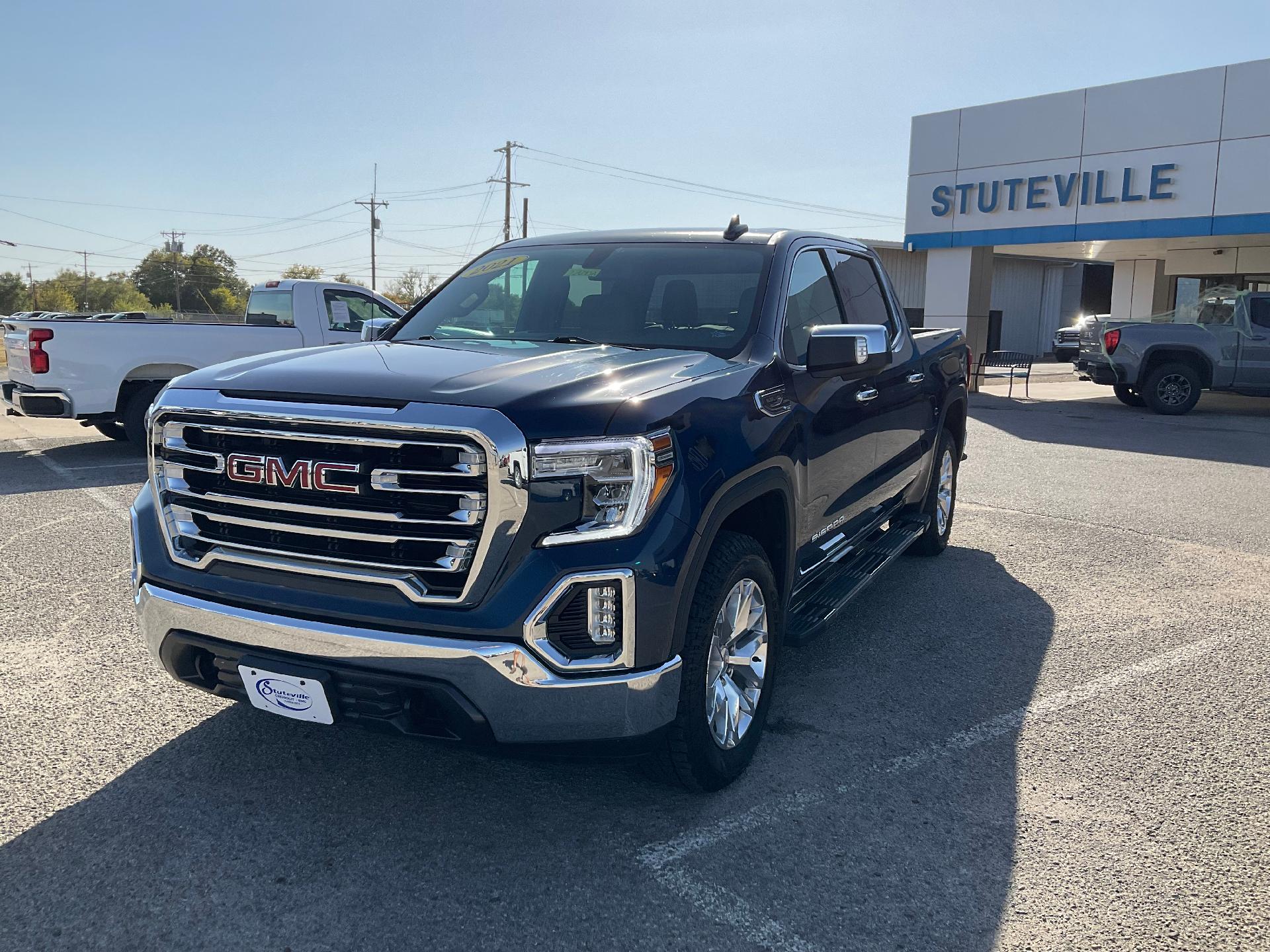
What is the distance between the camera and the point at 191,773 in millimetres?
3396

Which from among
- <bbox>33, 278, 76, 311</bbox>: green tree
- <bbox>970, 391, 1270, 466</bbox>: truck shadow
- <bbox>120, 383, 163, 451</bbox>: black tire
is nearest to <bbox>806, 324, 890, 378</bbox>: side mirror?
<bbox>120, 383, 163, 451</bbox>: black tire

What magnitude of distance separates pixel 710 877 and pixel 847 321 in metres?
2.91

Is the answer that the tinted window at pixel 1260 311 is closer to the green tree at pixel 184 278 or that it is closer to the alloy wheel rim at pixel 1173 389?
the alloy wheel rim at pixel 1173 389

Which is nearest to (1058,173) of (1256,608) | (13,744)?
(1256,608)

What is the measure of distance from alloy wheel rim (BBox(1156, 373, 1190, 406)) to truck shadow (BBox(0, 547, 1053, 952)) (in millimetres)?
14789

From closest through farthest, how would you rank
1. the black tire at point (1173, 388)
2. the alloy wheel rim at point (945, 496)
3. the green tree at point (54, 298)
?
the alloy wheel rim at point (945, 496) → the black tire at point (1173, 388) → the green tree at point (54, 298)

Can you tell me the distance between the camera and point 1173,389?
16.7 meters

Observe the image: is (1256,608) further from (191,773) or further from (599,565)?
(191,773)

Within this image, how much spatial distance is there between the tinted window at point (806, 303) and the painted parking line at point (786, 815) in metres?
1.57

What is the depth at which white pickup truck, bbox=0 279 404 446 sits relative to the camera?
32.1ft

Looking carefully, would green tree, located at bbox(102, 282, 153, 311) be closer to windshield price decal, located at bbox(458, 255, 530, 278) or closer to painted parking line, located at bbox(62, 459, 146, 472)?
painted parking line, located at bbox(62, 459, 146, 472)

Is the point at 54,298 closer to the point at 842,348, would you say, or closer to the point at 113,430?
the point at 113,430

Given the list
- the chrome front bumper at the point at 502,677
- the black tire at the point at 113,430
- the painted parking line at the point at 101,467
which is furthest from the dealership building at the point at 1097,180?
the chrome front bumper at the point at 502,677

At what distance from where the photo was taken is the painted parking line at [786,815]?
2648 millimetres
